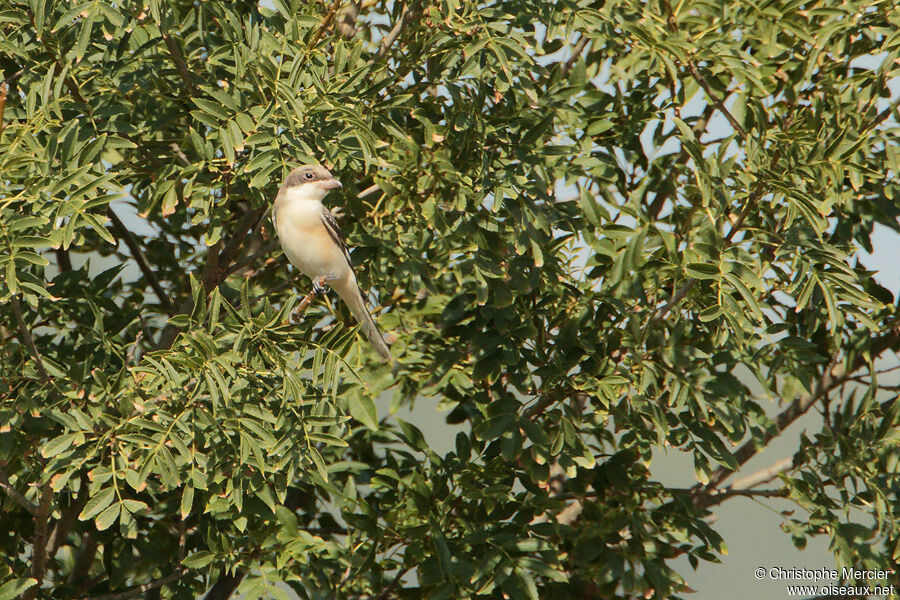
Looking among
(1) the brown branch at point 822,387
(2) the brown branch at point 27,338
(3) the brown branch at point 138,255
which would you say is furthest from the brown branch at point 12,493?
(1) the brown branch at point 822,387

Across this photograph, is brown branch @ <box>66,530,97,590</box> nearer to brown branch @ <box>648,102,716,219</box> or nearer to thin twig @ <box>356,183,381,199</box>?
thin twig @ <box>356,183,381,199</box>

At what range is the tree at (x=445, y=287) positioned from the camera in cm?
408

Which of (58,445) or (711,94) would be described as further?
(711,94)

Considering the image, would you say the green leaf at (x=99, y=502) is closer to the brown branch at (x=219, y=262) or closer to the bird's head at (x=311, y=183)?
the brown branch at (x=219, y=262)

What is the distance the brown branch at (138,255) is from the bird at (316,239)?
3.95 feet

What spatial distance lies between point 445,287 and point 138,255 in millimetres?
1981

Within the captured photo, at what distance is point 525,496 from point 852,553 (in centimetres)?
170

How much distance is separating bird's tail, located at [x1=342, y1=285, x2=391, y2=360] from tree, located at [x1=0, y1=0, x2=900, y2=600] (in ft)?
0.47

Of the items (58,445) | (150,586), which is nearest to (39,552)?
(150,586)

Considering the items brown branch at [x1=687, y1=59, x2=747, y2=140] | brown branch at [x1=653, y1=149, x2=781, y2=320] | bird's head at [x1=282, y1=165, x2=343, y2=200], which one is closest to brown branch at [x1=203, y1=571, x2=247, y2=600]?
bird's head at [x1=282, y1=165, x2=343, y2=200]

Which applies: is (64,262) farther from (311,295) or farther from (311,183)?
(311,295)

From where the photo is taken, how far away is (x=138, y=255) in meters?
5.88

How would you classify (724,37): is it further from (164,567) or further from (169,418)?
(164,567)

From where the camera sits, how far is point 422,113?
4.98 m
